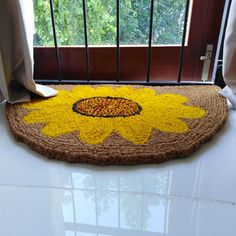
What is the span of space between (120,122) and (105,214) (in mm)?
355

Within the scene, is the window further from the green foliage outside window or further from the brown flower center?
the brown flower center

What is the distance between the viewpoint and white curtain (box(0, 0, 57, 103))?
2.73 ft

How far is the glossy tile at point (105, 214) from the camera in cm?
45

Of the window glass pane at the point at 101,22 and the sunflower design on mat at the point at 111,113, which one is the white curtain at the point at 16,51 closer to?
the sunflower design on mat at the point at 111,113

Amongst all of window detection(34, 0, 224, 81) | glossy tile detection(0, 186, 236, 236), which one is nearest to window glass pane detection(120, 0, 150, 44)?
window detection(34, 0, 224, 81)

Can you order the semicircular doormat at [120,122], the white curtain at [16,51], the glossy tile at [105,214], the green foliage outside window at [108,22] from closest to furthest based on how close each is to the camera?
1. the glossy tile at [105,214]
2. the semicircular doormat at [120,122]
3. the white curtain at [16,51]
4. the green foliage outside window at [108,22]

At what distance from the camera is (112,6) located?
3.95 ft

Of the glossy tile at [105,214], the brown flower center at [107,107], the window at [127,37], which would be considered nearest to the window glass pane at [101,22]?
the window at [127,37]

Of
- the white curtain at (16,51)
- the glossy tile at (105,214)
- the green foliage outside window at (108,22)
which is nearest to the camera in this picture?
the glossy tile at (105,214)

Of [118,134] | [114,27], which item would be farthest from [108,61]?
[118,134]

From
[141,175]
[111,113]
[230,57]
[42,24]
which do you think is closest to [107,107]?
[111,113]

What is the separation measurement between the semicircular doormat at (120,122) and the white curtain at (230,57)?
4cm

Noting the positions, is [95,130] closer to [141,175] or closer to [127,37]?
[141,175]

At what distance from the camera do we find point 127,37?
4.13 ft
